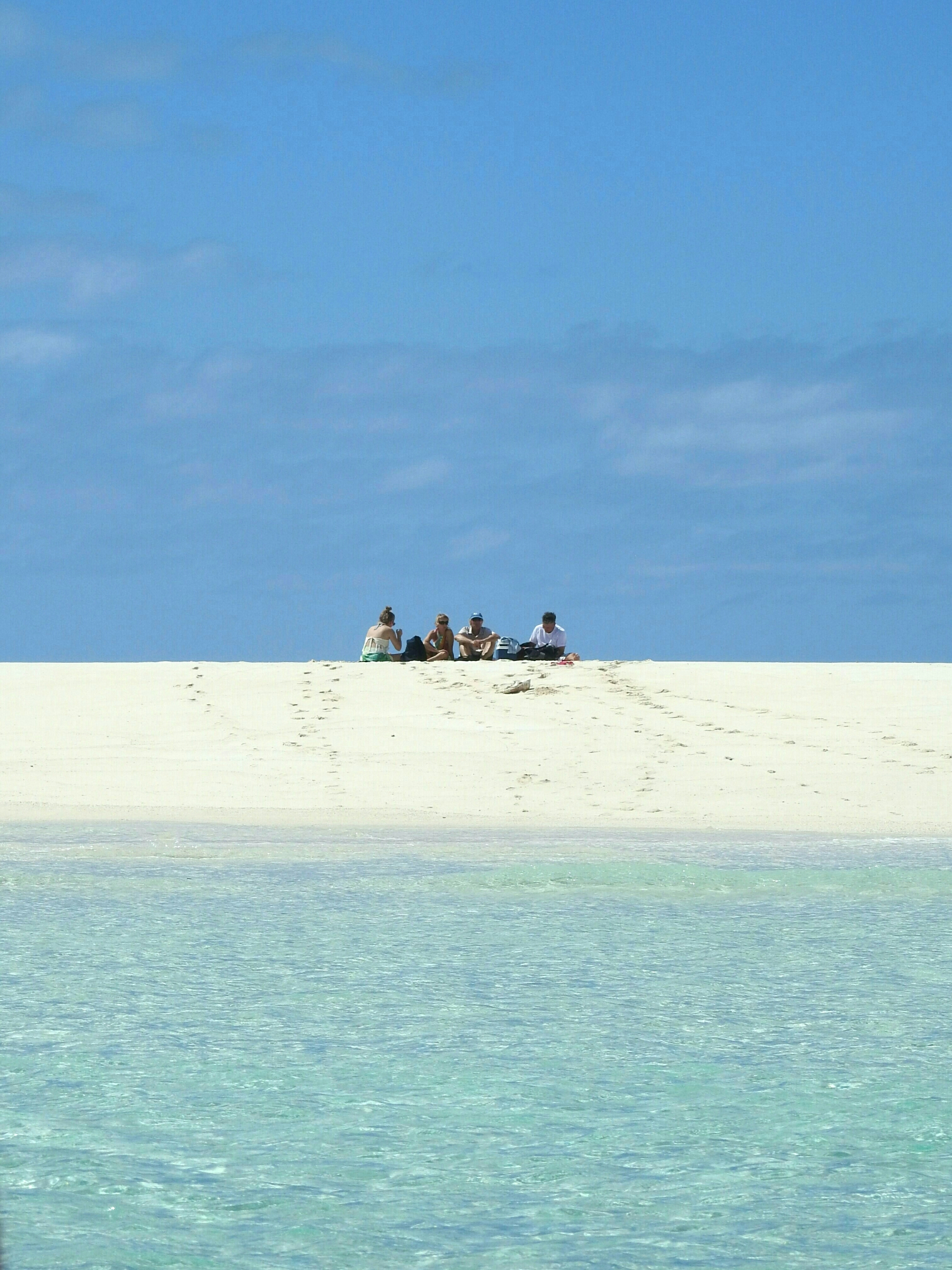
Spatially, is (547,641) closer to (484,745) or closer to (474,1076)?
(484,745)

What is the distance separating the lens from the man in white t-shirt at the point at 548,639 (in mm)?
19719

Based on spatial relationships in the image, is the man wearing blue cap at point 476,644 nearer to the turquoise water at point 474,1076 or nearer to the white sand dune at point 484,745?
the white sand dune at point 484,745

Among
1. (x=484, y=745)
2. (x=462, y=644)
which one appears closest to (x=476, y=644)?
(x=462, y=644)

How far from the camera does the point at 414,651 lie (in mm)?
20000

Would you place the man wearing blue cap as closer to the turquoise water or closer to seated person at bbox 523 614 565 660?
seated person at bbox 523 614 565 660

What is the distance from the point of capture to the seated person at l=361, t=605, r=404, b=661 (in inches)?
779

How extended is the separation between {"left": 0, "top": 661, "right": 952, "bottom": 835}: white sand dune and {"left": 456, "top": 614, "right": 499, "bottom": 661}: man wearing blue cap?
0.85m

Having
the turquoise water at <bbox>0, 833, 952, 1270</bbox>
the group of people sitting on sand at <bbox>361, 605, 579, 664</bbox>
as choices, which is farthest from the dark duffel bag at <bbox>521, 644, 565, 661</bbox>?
the turquoise water at <bbox>0, 833, 952, 1270</bbox>

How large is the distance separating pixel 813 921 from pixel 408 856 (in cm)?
313

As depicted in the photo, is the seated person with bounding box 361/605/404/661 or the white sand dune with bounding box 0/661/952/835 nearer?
the white sand dune with bounding box 0/661/952/835

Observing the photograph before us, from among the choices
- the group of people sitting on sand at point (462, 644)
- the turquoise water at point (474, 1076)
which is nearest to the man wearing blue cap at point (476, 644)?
the group of people sitting on sand at point (462, 644)

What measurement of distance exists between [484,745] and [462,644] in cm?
511

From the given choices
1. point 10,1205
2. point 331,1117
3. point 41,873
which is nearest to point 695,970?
point 331,1117

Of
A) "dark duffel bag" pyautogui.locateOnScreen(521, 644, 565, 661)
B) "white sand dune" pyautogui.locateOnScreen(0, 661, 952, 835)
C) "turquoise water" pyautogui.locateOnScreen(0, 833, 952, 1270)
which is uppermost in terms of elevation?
"dark duffel bag" pyautogui.locateOnScreen(521, 644, 565, 661)
